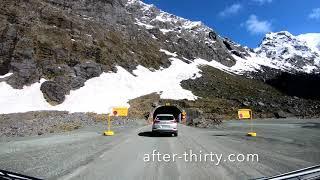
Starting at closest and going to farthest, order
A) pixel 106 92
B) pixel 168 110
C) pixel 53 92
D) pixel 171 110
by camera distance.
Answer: pixel 53 92 → pixel 106 92 → pixel 171 110 → pixel 168 110

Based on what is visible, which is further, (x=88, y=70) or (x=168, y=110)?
(x=88, y=70)

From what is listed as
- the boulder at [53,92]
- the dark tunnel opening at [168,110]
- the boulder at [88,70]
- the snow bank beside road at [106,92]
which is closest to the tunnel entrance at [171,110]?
the dark tunnel opening at [168,110]

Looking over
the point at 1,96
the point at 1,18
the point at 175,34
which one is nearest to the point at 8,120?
the point at 1,96

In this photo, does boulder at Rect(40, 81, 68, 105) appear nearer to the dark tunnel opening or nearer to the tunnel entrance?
the tunnel entrance

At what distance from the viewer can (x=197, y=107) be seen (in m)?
84.3

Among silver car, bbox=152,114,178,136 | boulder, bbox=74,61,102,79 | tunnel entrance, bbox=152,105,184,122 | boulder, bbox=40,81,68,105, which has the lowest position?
silver car, bbox=152,114,178,136

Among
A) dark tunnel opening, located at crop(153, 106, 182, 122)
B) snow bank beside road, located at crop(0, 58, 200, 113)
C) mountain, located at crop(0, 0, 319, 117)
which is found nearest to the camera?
snow bank beside road, located at crop(0, 58, 200, 113)

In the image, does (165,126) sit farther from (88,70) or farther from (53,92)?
(88,70)

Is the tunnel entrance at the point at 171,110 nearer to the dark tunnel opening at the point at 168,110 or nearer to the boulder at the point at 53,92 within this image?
the dark tunnel opening at the point at 168,110

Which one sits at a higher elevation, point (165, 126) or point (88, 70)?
point (88, 70)

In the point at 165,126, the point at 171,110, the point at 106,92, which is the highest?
the point at 106,92

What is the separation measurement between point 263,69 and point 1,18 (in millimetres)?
130969

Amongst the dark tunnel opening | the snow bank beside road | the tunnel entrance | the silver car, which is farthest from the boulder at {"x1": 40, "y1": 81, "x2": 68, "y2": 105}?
the silver car

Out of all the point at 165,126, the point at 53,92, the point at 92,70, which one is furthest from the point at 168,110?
the point at 165,126
